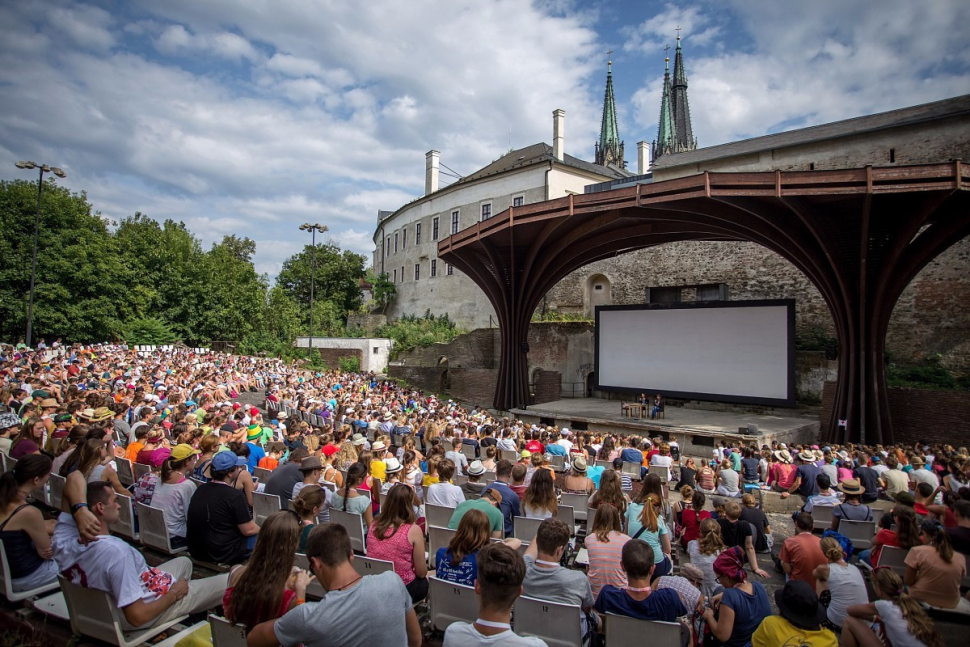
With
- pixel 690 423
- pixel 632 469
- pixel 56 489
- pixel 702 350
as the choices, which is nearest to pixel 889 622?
pixel 632 469

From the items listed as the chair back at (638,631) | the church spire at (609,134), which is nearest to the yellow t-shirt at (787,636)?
the chair back at (638,631)

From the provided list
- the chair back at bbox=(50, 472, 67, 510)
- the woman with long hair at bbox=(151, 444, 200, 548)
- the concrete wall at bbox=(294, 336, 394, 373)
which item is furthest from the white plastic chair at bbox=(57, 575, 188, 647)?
the concrete wall at bbox=(294, 336, 394, 373)

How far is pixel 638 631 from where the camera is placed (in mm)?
3398

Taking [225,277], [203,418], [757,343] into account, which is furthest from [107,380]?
[225,277]

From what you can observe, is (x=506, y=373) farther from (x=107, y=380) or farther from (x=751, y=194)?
(x=107, y=380)

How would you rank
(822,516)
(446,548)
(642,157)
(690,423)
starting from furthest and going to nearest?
(642,157), (690,423), (822,516), (446,548)

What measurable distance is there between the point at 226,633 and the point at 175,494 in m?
2.63

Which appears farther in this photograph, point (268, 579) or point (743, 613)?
point (743, 613)

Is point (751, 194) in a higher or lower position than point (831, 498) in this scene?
higher

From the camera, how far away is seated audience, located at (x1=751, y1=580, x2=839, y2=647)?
3201 mm

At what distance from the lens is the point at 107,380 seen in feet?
53.9

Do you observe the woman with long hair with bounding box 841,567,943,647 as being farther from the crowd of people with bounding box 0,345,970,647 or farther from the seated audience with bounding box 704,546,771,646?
the seated audience with bounding box 704,546,771,646

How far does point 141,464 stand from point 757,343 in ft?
69.1

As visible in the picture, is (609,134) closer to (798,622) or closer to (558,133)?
(558,133)
